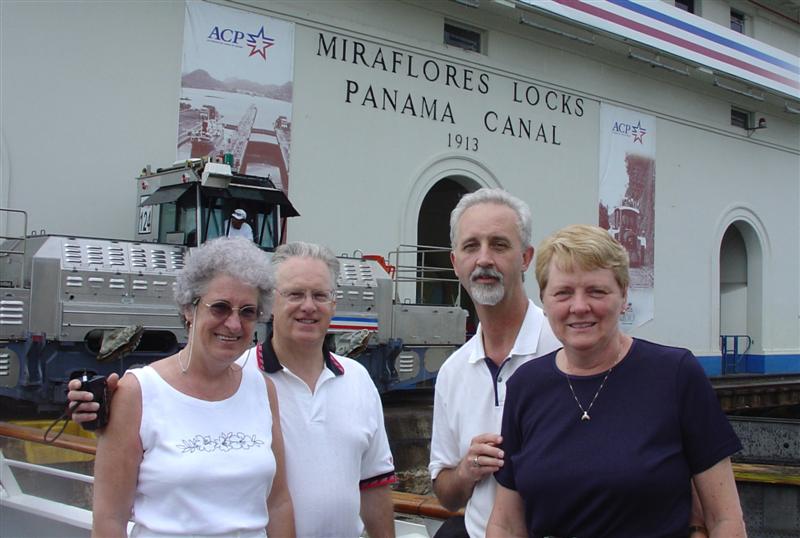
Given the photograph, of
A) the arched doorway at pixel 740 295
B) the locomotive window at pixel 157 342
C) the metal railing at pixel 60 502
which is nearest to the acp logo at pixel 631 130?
the arched doorway at pixel 740 295

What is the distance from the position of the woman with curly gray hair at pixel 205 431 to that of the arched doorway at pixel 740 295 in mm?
21149

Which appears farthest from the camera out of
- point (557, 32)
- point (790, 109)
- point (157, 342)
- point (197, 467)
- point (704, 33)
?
point (790, 109)

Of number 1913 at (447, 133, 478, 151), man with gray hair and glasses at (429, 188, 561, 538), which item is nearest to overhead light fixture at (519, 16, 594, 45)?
number 1913 at (447, 133, 478, 151)

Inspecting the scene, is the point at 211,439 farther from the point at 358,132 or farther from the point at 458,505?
the point at 358,132

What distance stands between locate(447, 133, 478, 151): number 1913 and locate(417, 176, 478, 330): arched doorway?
0.88 metres

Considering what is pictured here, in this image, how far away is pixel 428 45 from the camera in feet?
50.5

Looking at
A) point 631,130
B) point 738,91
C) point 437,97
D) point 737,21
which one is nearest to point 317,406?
point 437,97

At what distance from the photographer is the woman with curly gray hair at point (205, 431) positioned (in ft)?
7.71

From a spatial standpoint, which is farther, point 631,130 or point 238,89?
point 631,130

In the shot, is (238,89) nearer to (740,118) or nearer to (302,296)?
(302,296)

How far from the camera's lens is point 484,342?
2.88 metres

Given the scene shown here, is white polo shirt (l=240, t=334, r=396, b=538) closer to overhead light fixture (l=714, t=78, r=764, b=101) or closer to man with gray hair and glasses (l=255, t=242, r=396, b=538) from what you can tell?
man with gray hair and glasses (l=255, t=242, r=396, b=538)

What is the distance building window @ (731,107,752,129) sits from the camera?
72.2ft

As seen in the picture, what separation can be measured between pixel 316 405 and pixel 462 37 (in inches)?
570
